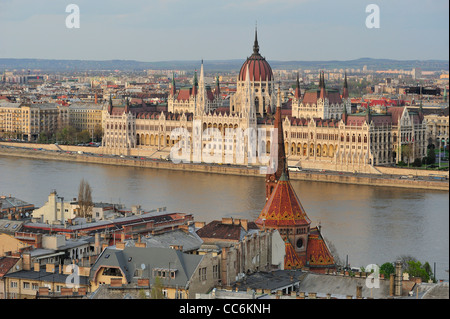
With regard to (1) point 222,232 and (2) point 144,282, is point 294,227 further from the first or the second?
(2) point 144,282

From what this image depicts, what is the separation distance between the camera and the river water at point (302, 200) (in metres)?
17.0

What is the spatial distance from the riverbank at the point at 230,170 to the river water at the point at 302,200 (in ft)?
1.99

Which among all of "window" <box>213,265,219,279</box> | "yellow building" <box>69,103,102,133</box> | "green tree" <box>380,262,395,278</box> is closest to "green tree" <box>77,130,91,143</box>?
"yellow building" <box>69,103,102,133</box>

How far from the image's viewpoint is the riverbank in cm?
2894

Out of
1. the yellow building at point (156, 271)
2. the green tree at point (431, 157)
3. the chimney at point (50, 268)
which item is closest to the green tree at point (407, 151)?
the green tree at point (431, 157)

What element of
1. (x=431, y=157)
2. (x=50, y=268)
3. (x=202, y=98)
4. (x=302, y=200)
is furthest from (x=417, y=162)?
(x=50, y=268)

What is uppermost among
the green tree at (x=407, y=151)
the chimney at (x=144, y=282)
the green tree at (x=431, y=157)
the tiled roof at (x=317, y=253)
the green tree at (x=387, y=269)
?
the chimney at (x=144, y=282)

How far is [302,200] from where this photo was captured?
2427cm

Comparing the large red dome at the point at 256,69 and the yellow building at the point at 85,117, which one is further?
the yellow building at the point at 85,117

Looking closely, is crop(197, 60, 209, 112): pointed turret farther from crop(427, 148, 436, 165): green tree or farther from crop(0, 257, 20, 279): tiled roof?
crop(0, 257, 20, 279): tiled roof

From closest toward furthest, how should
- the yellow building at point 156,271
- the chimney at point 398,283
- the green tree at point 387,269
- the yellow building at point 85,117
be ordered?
the yellow building at point 156,271, the chimney at point 398,283, the green tree at point 387,269, the yellow building at point 85,117

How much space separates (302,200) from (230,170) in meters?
8.78

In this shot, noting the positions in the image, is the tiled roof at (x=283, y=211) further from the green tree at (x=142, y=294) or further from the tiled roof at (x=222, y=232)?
the green tree at (x=142, y=294)
